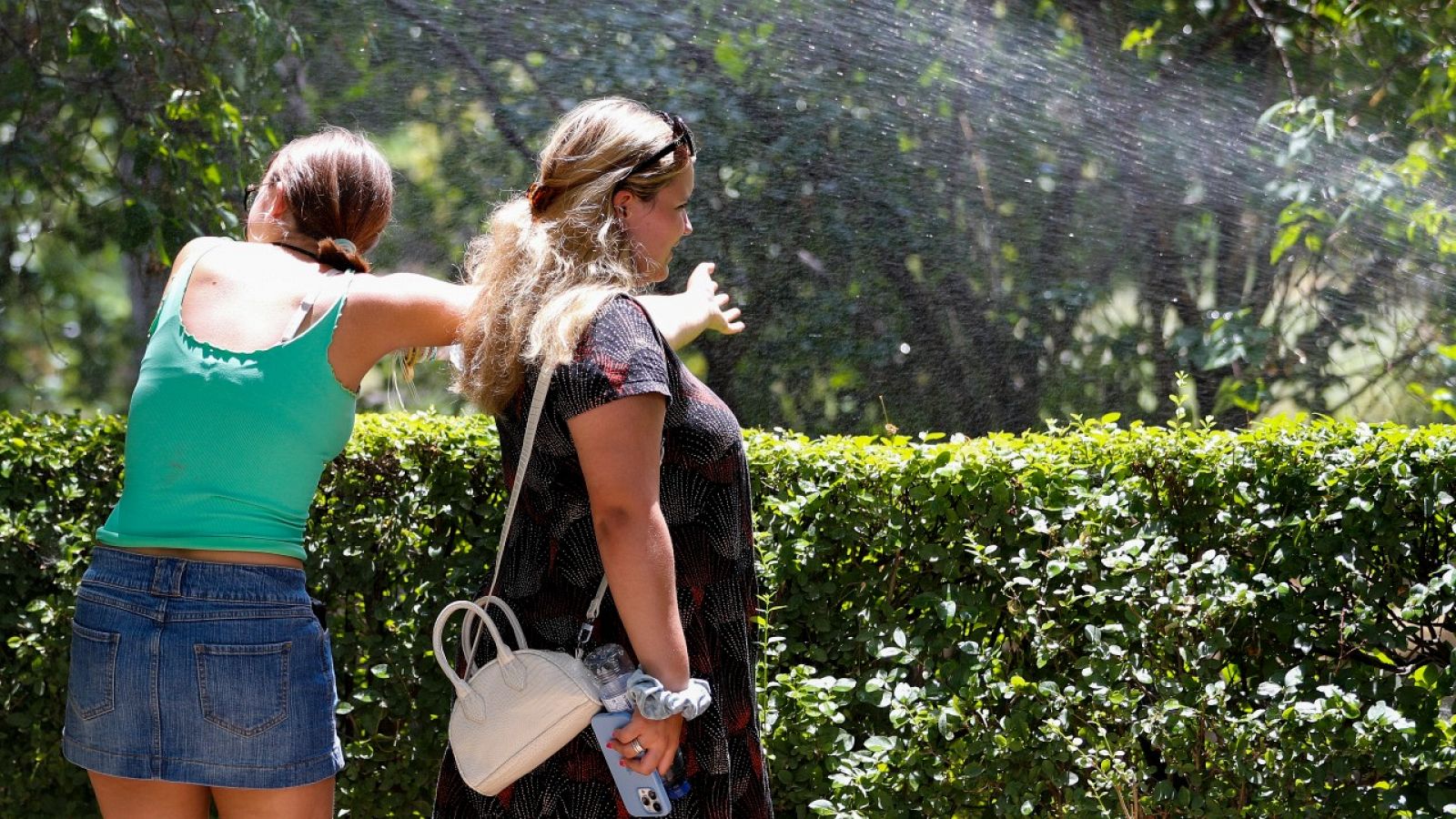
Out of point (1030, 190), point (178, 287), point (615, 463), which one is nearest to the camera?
point (615, 463)

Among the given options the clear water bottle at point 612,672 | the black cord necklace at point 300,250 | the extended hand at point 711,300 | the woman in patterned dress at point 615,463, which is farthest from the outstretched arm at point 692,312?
the clear water bottle at point 612,672

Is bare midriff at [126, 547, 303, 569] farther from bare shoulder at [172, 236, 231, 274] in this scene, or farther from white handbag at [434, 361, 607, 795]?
bare shoulder at [172, 236, 231, 274]

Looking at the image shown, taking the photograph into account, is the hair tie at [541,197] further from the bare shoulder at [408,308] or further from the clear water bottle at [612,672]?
the clear water bottle at [612,672]

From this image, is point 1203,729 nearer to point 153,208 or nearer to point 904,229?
point 904,229

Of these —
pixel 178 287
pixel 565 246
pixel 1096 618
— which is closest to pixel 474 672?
pixel 565 246

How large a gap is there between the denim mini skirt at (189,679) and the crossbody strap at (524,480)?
0.32 m

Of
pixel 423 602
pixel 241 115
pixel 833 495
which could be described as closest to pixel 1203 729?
pixel 833 495

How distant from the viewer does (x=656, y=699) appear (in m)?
1.82

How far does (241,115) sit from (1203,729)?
4027mm

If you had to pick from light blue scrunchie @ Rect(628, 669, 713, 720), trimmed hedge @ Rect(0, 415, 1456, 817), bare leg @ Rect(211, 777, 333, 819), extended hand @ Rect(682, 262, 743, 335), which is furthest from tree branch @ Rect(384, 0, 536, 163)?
light blue scrunchie @ Rect(628, 669, 713, 720)

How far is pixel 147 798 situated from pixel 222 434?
20.5 inches

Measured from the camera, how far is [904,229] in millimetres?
5719

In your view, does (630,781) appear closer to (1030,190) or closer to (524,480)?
(524,480)

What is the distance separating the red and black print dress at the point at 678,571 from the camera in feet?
6.19
